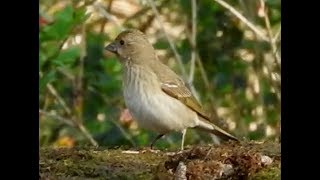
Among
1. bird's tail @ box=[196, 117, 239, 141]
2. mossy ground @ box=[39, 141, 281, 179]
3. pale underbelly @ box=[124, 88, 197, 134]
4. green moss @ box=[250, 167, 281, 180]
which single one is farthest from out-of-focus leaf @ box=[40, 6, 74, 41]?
green moss @ box=[250, 167, 281, 180]

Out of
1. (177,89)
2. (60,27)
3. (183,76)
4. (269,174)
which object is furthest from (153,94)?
(269,174)

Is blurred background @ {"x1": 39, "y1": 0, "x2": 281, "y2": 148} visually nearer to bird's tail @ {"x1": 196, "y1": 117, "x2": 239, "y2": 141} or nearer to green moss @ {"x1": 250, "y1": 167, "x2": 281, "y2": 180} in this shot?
bird's tail @ {"x1": 196, "y1": 117, "x2": 239, "y2": 141}

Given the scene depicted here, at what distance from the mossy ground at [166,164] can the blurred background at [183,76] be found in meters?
3.00

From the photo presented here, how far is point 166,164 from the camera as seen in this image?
380 cm

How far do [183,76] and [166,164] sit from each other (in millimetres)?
3702

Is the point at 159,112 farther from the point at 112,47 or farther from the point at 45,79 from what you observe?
the point at 45,79

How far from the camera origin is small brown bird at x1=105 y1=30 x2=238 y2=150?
6223 mm

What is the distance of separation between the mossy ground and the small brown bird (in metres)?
1.77

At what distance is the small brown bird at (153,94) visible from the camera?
6.22 metres

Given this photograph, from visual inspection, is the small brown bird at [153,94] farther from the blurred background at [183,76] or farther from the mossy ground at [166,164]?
the mossy ground at [166,164]

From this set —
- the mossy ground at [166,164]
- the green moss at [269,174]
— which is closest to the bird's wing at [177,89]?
the mossy ground at [166,164]
